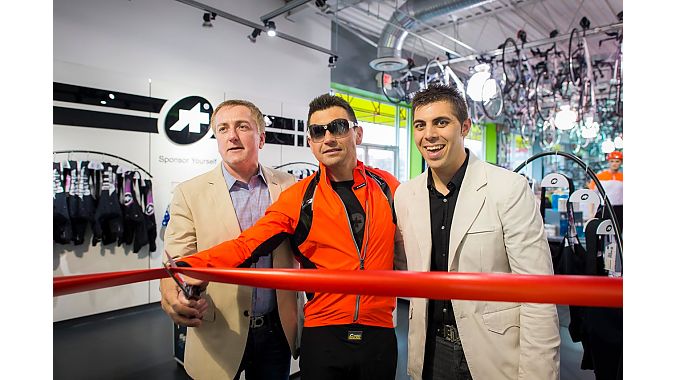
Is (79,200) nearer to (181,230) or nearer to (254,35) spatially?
(254,35)

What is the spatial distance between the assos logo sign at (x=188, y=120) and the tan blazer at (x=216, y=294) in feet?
13.5

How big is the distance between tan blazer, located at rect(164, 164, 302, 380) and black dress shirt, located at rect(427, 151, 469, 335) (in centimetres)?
66

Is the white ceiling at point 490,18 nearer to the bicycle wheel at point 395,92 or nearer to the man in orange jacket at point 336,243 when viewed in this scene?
the bicycle wheel at point 395,92

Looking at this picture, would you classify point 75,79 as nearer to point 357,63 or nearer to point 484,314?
point 484,314

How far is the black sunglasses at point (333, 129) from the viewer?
169 cm

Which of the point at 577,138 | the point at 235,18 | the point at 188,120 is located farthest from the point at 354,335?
the point at 577,138

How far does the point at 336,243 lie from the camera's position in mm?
1580

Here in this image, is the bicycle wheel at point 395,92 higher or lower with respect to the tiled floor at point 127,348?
higher

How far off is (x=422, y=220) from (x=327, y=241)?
16.3 inches

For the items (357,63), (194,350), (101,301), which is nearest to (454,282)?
(194,350)

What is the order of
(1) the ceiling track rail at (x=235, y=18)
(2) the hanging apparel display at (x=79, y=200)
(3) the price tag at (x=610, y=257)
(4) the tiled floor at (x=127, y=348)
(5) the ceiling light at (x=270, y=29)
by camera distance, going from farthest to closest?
(5) the ceiling light at (x=270, y=29) < (1) the ceiling track rail at (x=235, y=18) < (2) the hanging apparel display at (x=79, y=200) < (4) the tiled floor at (x=127, y=348) < (3) the price tag at (x=610, y=257)

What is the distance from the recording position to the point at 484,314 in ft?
4.73

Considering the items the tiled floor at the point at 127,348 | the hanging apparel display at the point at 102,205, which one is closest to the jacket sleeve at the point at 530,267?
the tiled floor at the point at 127,348
